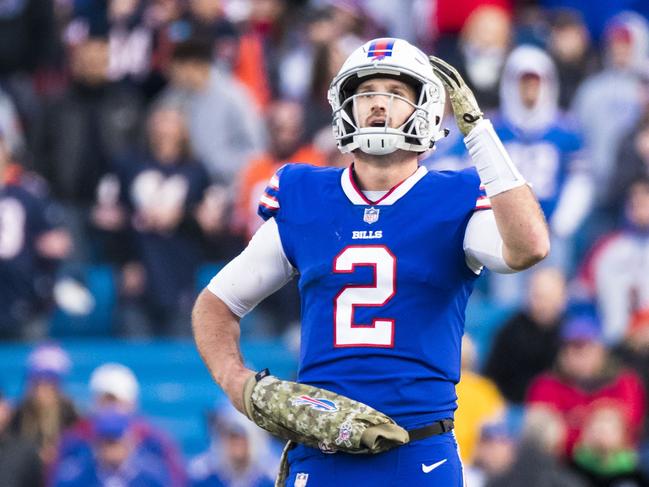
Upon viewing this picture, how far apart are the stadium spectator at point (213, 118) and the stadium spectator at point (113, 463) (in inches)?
102

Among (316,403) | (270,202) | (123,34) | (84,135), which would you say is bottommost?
(316,403)

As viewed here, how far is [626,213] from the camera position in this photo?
11867mm

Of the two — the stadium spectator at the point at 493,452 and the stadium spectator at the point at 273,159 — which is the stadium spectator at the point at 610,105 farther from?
the stadium spectator at the point at 493,452

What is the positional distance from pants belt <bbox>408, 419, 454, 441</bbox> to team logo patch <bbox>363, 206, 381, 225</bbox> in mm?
587

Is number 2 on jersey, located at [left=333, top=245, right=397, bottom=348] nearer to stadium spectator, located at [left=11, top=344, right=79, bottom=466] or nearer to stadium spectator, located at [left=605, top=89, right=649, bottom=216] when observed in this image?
stadium spectator, located at [left=11, top=344, right=79, bottom=466]

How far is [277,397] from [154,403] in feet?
19.1

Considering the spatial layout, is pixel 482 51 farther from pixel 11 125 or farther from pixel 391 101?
pixel 391 101

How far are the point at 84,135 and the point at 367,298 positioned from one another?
6.71 metres

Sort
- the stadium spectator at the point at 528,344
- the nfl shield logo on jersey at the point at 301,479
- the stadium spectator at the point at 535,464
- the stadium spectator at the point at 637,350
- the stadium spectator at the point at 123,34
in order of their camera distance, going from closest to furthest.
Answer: the nfl shield logo on jersey at the point at 301,479, the stadium spectator at the point at 535,464, the stadium spectator at the point at 637,350, the stadium spectator at the point at 528,344, the stadium spectator at the point at 123,34

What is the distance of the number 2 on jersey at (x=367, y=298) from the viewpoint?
520cm

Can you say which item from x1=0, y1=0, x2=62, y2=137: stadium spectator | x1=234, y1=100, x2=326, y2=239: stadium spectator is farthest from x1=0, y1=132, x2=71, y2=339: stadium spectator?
x1=0, y1=0, x2=62, y2=137: stadium spectator

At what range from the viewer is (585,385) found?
10000 millimetres

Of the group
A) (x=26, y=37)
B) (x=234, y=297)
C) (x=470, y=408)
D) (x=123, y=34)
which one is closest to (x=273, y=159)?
(x=123, y=34)

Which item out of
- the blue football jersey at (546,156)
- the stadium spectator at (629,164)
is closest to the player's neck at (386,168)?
the blue football jersey at (546,156)
